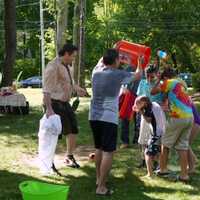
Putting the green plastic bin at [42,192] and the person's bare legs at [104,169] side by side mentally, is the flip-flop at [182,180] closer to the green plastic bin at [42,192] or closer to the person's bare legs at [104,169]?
the person's bare legs at [104,169]

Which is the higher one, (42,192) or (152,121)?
(152,121)

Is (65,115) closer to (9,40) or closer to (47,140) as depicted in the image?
(47,140)

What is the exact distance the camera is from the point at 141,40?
4422cm

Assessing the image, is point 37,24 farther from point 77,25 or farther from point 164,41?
point 77,25

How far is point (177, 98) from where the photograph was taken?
7246mm

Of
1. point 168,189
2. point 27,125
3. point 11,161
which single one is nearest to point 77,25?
point 27,125

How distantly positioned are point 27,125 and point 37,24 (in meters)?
46.2

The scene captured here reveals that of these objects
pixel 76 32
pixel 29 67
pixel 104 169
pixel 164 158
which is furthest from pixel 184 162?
pixel 29 67

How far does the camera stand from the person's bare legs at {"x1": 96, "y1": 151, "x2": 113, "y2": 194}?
6.74 m

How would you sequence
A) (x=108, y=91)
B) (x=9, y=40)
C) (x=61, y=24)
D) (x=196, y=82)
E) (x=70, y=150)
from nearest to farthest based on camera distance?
(x=108, y=91) < (x=70, y=150) < (x=9, y=40) < (x=61, y=24) < (x=196, y=82)

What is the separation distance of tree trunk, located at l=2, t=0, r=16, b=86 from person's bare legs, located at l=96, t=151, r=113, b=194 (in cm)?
1071

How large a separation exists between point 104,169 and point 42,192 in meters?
1.43

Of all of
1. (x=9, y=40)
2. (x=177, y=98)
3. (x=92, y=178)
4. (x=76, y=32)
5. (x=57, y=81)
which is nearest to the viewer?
(x=177, y=98)

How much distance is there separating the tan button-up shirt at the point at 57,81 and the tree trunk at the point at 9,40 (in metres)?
9.36
